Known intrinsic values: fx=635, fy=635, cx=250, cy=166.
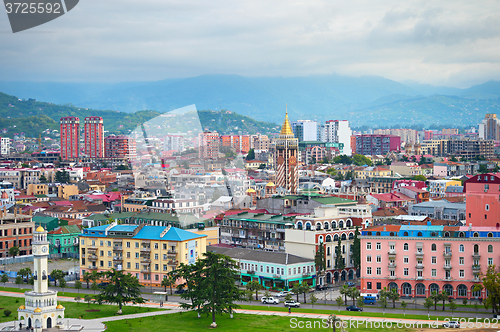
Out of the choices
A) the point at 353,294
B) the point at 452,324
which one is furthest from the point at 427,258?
the point at 452,324

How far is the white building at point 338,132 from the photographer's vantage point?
610 feet

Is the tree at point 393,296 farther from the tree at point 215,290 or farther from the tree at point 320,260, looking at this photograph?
the tree at point 215,290

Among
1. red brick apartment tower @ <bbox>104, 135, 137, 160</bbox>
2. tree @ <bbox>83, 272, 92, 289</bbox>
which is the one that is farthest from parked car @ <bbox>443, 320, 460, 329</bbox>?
red brick apartment tower @ <bbox>104, 135, 137, 160</bbox>

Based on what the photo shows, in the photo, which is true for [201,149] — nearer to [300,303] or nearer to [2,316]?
[300,303]

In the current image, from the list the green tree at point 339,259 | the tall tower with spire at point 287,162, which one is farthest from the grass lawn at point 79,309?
the tall tower with spire at point 287,162

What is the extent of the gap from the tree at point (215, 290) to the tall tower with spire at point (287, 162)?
4288 cm

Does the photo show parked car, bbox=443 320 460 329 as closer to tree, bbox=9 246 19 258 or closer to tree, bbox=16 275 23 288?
tree, bbox=16 275 23 288

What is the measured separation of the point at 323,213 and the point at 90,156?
105185 millimetres

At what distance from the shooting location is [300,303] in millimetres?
36250

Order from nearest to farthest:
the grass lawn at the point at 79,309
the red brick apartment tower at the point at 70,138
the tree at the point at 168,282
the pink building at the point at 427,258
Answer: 1. the grass lawn at the point at 79,309
2. the pink building at the point at 427,258
3. the tree at the point at 168,282
4. the red brick apartment tower at the point at 70,138

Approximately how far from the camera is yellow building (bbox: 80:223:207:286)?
39.9 metres

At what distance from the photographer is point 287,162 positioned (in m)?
78.2

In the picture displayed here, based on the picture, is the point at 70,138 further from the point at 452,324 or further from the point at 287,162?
the point at 452,324

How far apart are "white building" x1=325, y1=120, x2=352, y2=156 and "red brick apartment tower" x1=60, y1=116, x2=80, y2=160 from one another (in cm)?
7748
